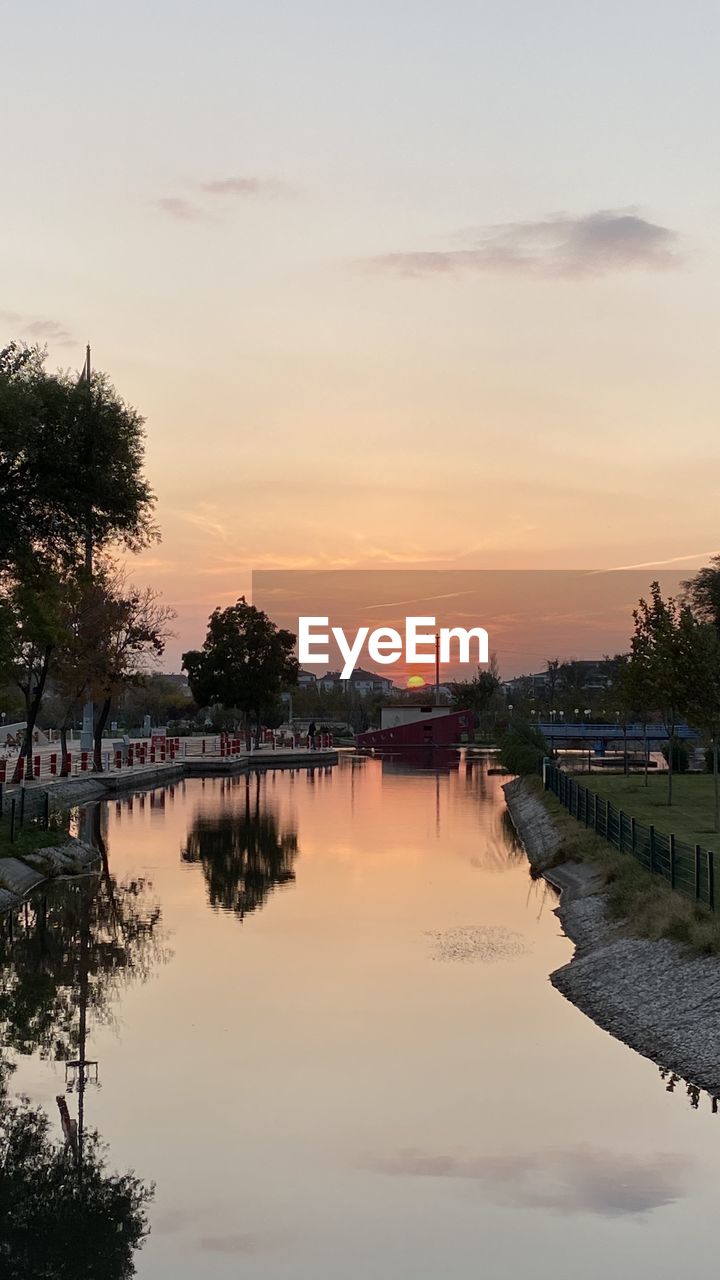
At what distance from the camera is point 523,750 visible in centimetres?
7581

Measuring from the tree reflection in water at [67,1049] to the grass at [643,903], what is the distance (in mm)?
9494

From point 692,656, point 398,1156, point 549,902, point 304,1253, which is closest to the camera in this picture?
point 304,1253

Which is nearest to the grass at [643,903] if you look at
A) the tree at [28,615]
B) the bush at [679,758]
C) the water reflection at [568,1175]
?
the water reflection at [568,1175]

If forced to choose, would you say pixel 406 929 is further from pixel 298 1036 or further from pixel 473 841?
pixel 473 841

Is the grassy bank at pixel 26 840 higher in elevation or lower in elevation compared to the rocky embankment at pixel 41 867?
higher

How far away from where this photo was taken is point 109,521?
4069 cm

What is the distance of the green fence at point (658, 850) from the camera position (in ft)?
84.6

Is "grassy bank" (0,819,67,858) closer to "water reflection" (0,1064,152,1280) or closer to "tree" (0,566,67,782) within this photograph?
"tree" (0,566,67,782)

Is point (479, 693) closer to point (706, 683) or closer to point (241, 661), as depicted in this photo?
point (241, 661)

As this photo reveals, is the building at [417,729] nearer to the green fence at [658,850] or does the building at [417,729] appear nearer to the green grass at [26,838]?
the green fence at [658,850]

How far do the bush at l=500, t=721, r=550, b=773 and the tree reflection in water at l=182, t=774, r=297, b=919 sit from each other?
1925 centimetres

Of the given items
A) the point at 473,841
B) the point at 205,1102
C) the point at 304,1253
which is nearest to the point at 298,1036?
the point at 205,1102

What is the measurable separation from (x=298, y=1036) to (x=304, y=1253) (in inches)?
310

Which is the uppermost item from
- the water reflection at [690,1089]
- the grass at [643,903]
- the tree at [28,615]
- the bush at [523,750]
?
the tree at [28,615]
